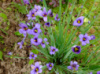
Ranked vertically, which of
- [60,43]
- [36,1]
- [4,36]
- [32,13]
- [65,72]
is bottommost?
[65,72]

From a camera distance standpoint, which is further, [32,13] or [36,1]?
[36,1]

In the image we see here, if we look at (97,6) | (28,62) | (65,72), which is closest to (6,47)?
(28,62)

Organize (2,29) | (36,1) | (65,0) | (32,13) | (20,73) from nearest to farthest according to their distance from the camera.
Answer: (32,13), (20,73), (2,29), (36,1), (65,0)

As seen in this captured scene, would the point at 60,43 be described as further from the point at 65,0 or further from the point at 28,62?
the point at 65,0

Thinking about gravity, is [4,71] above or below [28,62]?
below

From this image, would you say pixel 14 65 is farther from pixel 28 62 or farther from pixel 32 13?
pixel 32 13

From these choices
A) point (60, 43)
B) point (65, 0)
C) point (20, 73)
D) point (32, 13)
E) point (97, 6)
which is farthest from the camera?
point (97, 6)

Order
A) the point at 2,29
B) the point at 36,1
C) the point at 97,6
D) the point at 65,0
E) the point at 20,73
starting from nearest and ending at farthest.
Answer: the point at 20,73, the point at 2,29, the point at 36,1, the point at 65,0, the point at 97,6

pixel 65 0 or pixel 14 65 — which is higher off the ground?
pixel 65 0

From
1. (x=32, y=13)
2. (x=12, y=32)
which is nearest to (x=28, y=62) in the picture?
(x=12, y=32)
